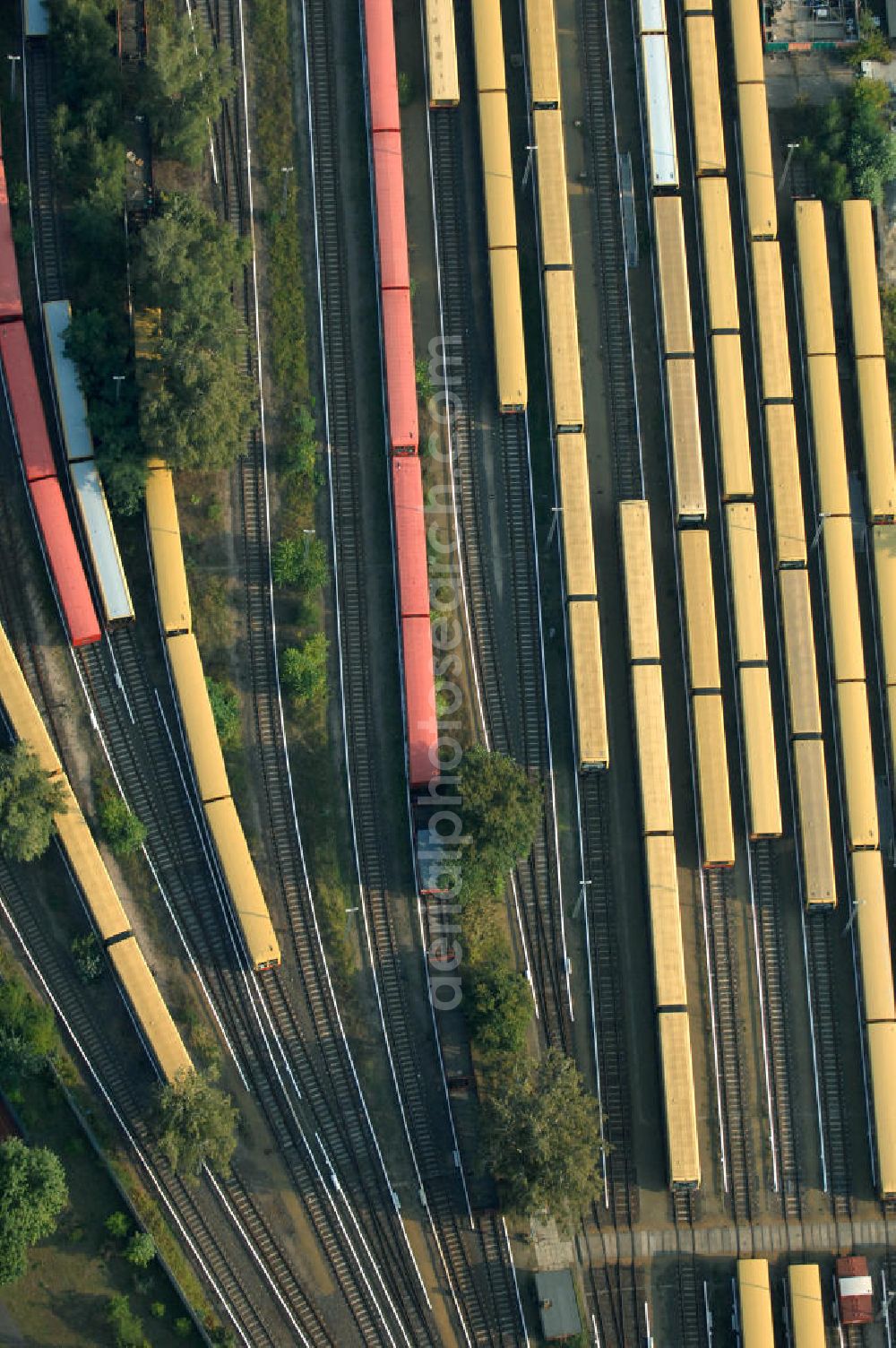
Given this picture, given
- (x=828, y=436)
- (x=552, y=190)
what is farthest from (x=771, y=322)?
(x=552, y=190)

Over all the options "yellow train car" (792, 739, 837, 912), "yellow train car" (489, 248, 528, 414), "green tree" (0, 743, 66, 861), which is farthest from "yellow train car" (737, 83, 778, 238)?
"green tree" (0, 743, 66, 861)

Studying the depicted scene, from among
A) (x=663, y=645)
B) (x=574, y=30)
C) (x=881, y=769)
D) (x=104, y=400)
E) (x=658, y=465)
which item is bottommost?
(x=881, y=769)

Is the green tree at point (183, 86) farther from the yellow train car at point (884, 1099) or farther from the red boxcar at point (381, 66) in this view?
the yellow train car at point (884, 1099)

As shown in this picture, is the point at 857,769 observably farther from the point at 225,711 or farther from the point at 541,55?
the point at 541,55

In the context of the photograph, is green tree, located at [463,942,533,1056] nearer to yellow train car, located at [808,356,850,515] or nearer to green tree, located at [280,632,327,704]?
green tree, located at [280,632,327,704]

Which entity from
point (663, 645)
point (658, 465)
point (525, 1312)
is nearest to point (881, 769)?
point (663, 645)

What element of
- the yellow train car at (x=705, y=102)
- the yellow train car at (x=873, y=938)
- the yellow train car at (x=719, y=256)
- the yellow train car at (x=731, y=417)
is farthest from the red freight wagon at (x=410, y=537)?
the yellow train car at (x=873, y=938)

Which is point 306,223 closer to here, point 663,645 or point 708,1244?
point 663,645
